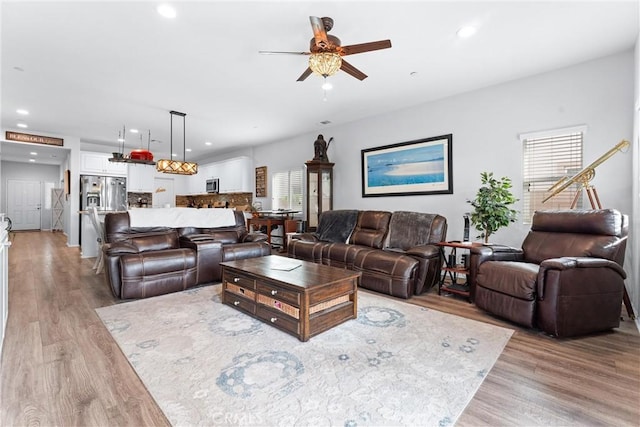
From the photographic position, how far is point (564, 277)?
91.3 inches

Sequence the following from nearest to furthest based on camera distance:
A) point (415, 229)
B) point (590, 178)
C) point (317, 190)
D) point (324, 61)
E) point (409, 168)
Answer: point (324, 61) < point (590, 178) < point (415, 229) < point (409, 168) < point (317, 190)

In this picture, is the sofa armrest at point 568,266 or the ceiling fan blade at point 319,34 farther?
the sofa armrest at point 568,266

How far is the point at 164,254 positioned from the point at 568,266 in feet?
13.2

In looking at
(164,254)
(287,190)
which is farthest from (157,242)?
(287,190)

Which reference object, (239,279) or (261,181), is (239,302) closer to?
(239,279)

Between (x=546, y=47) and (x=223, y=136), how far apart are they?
5.92 metres

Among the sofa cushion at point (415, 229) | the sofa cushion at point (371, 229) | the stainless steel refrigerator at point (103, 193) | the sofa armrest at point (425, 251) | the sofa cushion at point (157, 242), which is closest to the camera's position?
the sofa armrest at point (425, 251)

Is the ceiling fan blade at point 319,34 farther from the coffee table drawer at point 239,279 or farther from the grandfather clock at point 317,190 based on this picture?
the grandfather clock at point 317,190

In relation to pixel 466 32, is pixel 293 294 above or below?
below

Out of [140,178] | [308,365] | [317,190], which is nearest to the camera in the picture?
[308,365]

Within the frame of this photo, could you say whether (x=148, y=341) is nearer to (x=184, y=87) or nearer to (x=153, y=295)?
(x=153, y=295)

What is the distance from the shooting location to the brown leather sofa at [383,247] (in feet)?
11.5

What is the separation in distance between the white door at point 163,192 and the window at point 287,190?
402cm

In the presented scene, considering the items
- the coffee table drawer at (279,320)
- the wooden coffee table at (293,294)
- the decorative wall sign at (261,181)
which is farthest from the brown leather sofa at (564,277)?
the decorative wall sign at (261,181)
